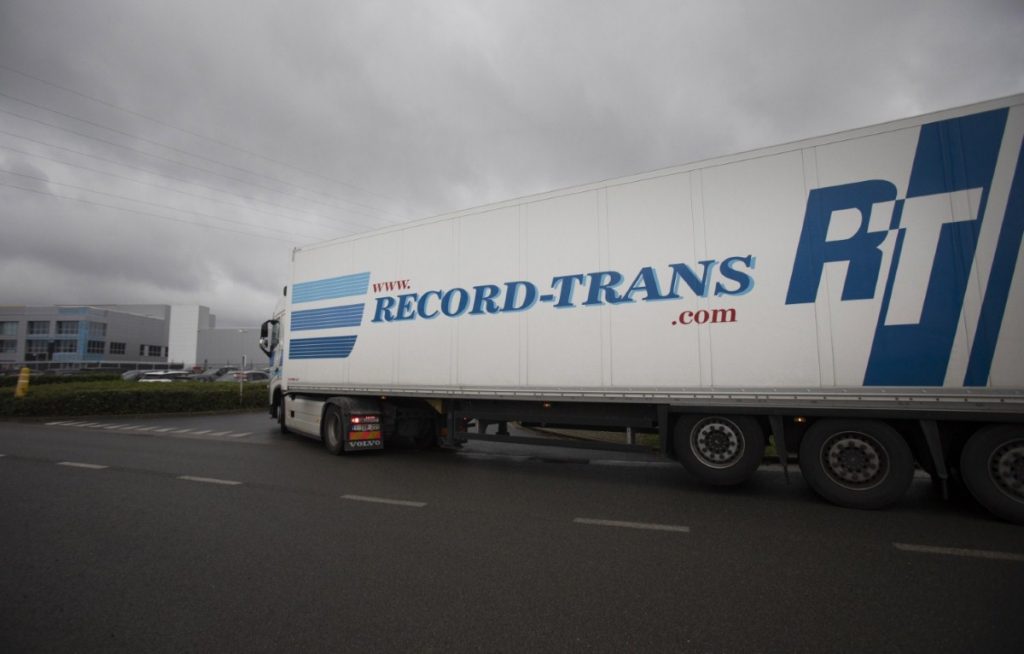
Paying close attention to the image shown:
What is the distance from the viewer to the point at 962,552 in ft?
13.2

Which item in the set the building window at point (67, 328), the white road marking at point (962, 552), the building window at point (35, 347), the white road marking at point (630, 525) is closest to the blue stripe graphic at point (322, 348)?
the white road marking at point (630, 525)

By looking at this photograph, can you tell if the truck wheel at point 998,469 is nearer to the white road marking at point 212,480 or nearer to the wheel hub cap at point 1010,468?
the wheel hub cap at point 1010,468

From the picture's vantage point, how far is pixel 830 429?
17.8 ft

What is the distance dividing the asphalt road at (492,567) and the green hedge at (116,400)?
12.1 metres

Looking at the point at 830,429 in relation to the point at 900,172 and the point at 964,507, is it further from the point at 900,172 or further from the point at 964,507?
the point at 900,172

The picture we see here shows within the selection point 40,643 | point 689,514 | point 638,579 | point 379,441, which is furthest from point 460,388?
point 40,643

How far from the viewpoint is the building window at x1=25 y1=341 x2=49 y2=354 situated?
70681 mm

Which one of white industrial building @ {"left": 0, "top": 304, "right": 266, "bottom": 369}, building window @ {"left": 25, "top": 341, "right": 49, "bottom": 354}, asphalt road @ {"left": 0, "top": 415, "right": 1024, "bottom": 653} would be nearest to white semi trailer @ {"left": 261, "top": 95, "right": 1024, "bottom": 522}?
Result: asphalt road @ {"left": 0, "top": 415, "right": 1024, "bottom": 653}

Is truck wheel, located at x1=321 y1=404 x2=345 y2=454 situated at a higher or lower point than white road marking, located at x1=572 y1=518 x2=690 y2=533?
higher

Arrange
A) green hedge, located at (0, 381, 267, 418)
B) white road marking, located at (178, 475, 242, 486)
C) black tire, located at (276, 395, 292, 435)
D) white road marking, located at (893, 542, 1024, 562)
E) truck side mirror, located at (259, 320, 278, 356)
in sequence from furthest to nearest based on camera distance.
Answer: green hedge, located at (0, 381, 267, 418) → truck side mirror, located at (259, 320, 278, 356) → black tire, located at (276, 395, 292, 435) → white road marking, located at (178, 475, 242, 486) → white road marking, located at (893, 542, 1024, 562)

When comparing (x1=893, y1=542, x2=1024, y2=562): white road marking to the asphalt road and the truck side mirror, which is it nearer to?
the asphalt road

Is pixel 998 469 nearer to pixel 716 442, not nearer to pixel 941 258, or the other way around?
pixel 941 258

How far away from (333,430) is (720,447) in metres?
6.95

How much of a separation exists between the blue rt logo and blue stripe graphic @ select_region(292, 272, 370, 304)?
24.8 feet
